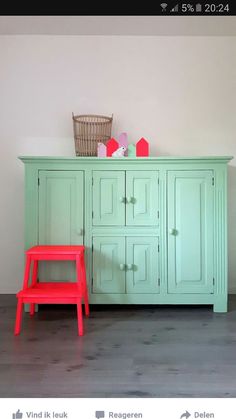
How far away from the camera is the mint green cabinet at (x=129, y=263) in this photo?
2.44 m

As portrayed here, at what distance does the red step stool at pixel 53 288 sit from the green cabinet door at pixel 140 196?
0.42m

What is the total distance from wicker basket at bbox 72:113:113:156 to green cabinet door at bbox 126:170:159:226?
456 millimetres

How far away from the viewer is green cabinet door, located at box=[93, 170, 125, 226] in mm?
2451

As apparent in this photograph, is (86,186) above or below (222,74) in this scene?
below

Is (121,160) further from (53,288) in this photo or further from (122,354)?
(122,354)

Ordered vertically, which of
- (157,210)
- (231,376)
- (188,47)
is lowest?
(231,376)

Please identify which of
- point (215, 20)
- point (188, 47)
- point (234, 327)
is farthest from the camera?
point (188, 47)

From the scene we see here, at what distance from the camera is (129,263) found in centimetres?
244

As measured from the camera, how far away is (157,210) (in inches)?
96.3

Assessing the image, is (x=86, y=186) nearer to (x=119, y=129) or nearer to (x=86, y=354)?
(x=119, y=129)

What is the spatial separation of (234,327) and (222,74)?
199 centimetres
